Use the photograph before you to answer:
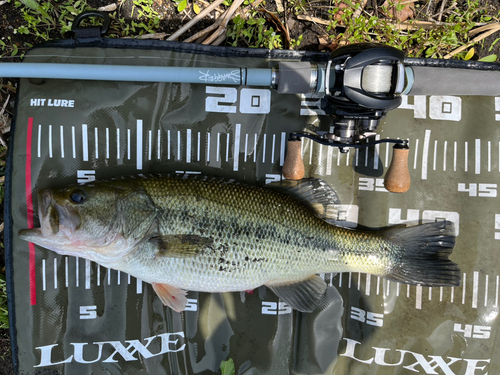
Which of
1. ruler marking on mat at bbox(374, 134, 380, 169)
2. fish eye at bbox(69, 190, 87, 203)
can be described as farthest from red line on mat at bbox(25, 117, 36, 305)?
ruler marking on mat at bbox(374, 134, 380, 169)

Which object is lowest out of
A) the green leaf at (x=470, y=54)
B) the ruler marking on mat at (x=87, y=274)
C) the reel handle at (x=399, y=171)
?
the ruler marking on mat at (x=87, y=274)

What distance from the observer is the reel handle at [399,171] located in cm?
242

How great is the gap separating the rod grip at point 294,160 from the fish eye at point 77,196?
→ 1434 mm

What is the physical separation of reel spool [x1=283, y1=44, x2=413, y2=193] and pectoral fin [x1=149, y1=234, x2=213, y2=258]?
32.9 inches

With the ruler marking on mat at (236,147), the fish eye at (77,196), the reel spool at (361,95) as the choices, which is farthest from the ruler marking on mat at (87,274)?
the reel spool at (361,95)

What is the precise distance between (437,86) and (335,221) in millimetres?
1215

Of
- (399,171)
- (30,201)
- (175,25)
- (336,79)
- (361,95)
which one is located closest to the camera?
(361,95)

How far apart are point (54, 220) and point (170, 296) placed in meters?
0.96

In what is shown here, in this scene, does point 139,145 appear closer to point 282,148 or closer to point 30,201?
point 30,201

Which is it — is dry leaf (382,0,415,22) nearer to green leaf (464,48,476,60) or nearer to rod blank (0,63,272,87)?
green leaf (464,48,476,60)

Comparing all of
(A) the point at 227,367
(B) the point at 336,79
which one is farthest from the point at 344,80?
(A) the point at 227,367

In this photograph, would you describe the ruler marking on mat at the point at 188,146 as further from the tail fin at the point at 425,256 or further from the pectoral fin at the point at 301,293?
the tail fin at the point at 425,256

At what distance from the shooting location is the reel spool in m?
1.97

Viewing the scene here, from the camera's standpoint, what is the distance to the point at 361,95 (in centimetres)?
199
